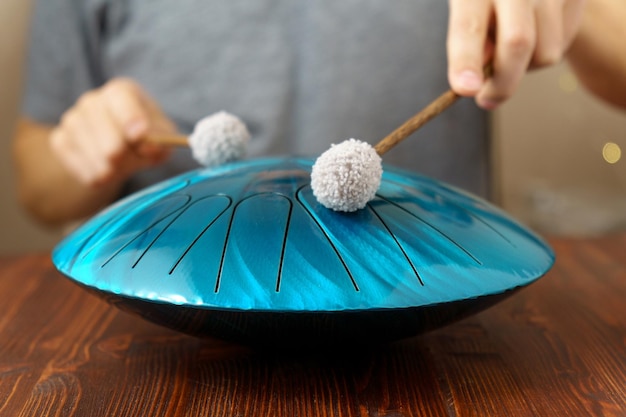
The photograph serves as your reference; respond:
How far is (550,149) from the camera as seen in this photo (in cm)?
136

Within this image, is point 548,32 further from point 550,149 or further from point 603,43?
point 550,149

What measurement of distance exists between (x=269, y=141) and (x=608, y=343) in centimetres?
62

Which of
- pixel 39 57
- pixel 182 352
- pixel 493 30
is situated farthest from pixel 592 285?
pixel 39 57

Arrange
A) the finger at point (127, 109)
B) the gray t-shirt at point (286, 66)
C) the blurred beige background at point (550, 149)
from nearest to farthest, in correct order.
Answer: the finger at point (127, 109) < the gray t-shirt at point (286, 66) < the blurred beige background at point (550, 149)

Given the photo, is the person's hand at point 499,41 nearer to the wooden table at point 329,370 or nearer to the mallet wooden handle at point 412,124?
the mallet wooden handle at point 412,124

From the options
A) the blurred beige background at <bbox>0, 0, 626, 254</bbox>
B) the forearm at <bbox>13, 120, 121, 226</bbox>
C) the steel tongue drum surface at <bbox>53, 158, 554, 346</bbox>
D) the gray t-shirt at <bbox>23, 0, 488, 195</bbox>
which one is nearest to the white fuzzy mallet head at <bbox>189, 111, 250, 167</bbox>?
the steel tongue drum surface at <bbox>53, 158, 554, 346</bbox>

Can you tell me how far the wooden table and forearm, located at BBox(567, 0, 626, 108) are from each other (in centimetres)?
35

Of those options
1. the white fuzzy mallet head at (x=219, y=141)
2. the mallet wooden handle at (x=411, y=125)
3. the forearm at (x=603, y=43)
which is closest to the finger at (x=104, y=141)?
the white fuzzy mallet head at (x=219, y=141)

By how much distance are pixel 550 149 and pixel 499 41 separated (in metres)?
0.98

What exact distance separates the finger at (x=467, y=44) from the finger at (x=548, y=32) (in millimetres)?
57

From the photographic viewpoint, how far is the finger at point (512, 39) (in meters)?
0.46

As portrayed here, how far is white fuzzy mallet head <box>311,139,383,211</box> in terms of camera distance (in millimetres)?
356

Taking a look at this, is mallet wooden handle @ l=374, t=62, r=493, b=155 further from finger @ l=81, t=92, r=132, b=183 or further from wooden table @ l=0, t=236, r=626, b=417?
finger @ l=81, t=92, r=132, b=183

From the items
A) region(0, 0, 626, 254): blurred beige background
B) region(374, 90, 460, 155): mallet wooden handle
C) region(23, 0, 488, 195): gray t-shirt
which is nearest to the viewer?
region(374, 90, 460, 155): mallet wooden handle
